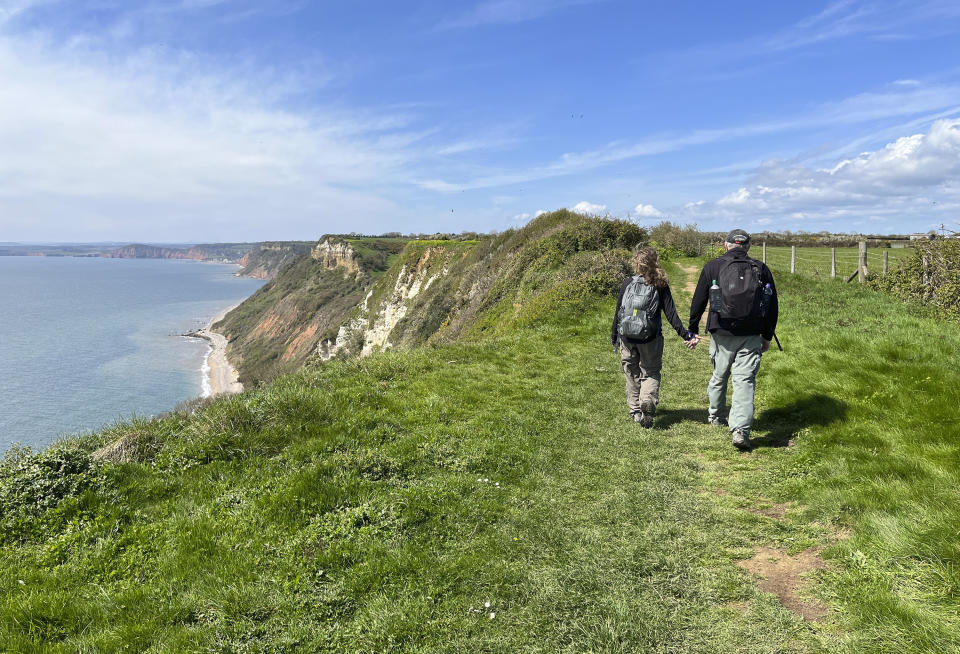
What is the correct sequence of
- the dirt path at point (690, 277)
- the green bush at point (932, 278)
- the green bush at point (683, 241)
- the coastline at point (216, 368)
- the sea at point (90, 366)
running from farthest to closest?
the coastline at point (216, 368)
the sea at point (90, 366)
the green bush at point (683, 241)
the dirt path at point (690, 277)
the green bush at point (932, 278)

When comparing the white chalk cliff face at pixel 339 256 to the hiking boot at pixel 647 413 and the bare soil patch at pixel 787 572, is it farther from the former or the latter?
the bare soil patch at pixel 787 572

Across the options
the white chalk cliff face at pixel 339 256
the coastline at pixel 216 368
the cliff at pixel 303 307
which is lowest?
the coastline at pixel 216 368

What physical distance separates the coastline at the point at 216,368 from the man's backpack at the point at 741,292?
2601 inches

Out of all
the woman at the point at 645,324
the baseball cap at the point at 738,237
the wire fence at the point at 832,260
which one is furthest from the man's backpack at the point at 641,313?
the wire fence at the point at 832,260

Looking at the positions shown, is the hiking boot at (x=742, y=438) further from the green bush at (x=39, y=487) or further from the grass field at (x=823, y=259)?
the grass field at (x=823, y=259)

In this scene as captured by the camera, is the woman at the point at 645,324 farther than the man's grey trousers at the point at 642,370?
No

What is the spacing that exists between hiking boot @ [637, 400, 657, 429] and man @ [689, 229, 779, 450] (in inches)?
42.0

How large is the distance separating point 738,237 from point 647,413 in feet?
9.06

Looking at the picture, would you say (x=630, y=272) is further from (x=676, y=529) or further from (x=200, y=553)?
(x=200, y=553)

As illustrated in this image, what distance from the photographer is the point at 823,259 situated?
100 feet

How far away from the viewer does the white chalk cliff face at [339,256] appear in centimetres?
10875

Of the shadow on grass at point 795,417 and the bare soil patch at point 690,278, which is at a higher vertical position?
the bare soil patch at point 690,278

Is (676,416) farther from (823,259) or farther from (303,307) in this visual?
(303,307)

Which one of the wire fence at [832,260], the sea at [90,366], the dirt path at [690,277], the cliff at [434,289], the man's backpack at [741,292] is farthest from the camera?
the sea at [90,366]
